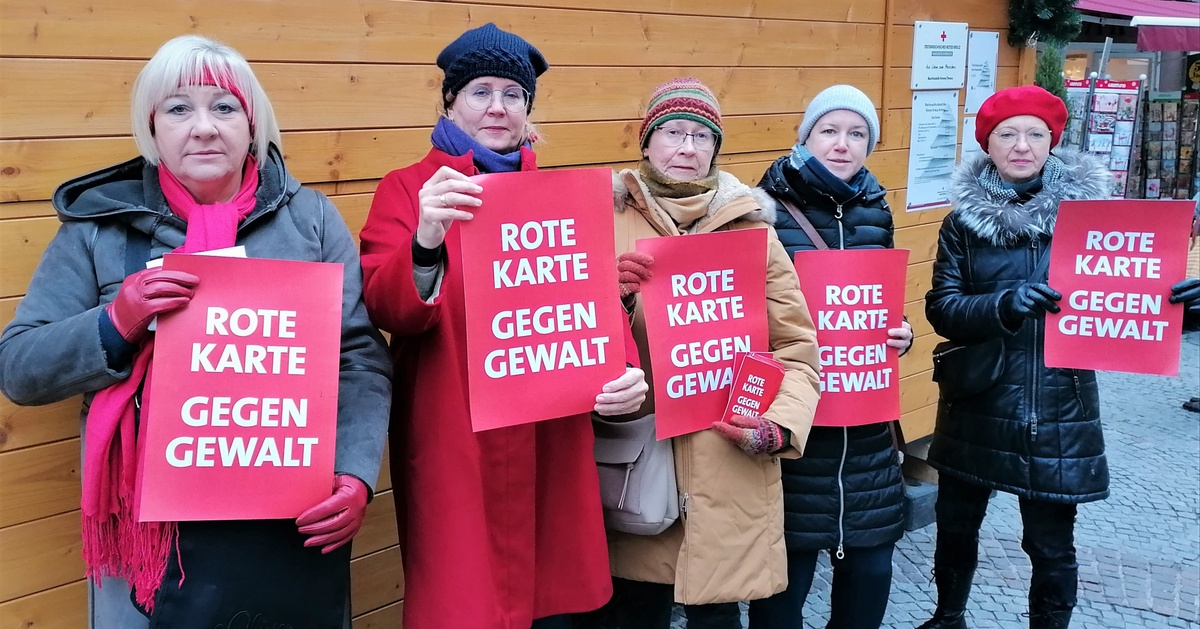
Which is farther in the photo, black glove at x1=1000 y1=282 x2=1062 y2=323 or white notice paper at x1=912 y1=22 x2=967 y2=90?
white notice paper at x1=912 y1=22 x2=967 y2=90

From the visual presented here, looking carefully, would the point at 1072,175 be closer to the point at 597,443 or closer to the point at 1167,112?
the point at 597,443

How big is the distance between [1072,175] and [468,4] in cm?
207

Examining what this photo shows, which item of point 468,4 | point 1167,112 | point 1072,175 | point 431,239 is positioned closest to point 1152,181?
point 1167,112

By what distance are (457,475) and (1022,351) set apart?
1.99 m

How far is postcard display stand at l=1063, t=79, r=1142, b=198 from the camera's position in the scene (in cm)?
1039

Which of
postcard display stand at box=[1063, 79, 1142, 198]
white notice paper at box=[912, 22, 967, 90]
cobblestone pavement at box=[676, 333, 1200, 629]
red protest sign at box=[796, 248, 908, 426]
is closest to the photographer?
red protest sign at box=[796, 248, 908, 426]

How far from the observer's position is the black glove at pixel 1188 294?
2752mm

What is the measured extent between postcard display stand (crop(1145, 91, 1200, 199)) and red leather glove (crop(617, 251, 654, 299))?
13030 mm

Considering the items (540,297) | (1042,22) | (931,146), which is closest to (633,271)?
(540,297)

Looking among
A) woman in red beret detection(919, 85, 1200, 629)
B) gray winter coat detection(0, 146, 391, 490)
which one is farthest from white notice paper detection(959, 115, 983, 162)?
gray winter coat detection(0, 146, 391, 490)

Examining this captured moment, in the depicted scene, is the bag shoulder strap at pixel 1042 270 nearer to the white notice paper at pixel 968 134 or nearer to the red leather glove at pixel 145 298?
the white notice paper at pixel 968 134

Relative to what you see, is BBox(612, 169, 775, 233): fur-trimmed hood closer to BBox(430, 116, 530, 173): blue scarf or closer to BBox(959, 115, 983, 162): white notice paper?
BBox(430, 116, 530, 173): blue scarf

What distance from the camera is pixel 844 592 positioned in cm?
291

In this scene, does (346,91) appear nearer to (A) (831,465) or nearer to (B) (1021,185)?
(A) (831,465)
